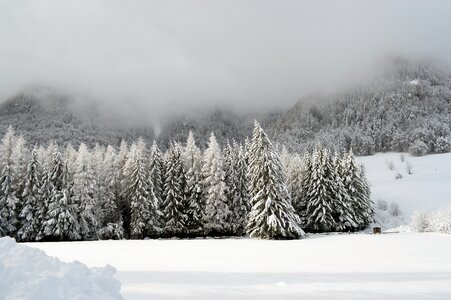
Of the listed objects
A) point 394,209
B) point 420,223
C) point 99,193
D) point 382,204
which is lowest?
point 394,209

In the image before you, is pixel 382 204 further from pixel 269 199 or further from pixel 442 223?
pixel 269 199

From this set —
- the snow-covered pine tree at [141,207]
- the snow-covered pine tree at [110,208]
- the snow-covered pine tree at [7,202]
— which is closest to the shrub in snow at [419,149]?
the snow-covered pine tree at [110,208]

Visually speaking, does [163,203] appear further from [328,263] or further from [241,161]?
[328,263]

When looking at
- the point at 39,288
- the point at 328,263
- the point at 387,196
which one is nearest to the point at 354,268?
the point at 328,263

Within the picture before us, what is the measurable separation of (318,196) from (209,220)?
50.9ft

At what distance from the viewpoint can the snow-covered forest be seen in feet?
138

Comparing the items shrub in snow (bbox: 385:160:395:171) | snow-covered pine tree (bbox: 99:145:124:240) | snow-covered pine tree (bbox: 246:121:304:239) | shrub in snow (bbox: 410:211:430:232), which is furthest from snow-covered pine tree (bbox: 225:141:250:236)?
shrub in snow (bbox: 385:160:395:171)

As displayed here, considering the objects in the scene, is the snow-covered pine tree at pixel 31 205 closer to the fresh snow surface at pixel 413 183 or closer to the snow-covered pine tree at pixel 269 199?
the snow-covered pine tree at pixel 269 199

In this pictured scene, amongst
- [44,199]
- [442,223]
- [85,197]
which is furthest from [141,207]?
[442,223]

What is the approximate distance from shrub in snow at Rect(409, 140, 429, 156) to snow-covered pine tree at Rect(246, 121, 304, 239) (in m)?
140

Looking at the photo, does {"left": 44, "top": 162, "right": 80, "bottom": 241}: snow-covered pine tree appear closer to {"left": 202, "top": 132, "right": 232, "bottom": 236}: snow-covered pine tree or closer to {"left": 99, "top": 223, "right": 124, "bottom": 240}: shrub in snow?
{"left": 99, "top": 223, "right": 124, "bottom": 240}: shrub in snow

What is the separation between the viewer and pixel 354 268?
16.8m

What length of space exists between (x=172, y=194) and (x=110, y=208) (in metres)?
8.24

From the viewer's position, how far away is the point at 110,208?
167 feet
